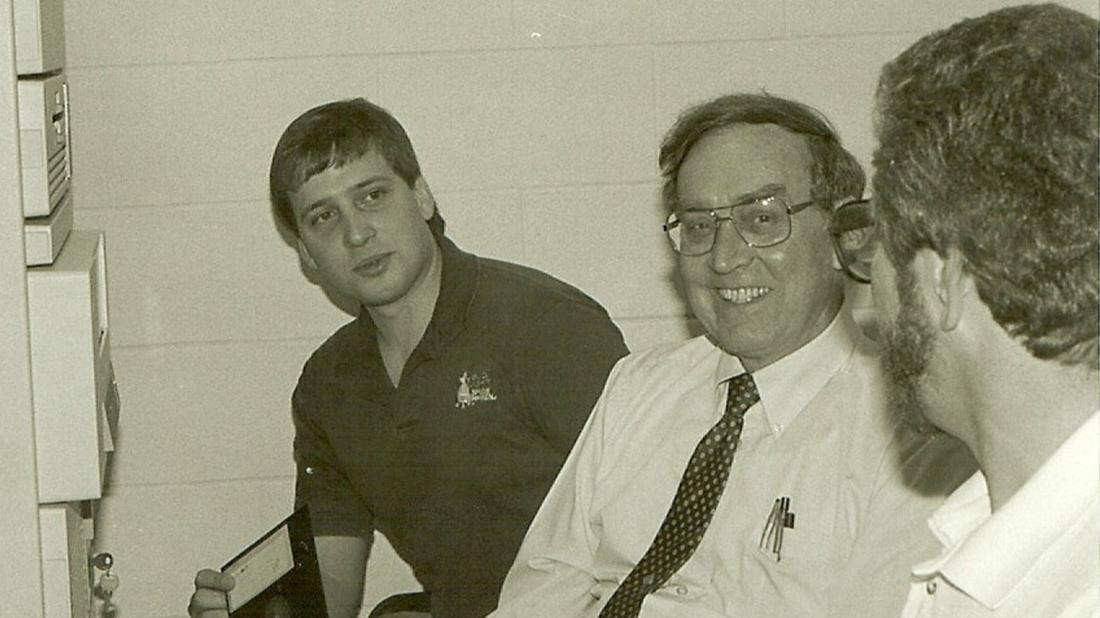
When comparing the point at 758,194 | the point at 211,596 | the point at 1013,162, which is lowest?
the point at 211,596

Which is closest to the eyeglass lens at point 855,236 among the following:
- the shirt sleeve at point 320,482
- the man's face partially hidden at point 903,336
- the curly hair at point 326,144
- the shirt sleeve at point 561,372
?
the man's face partially hidden at point 903,336

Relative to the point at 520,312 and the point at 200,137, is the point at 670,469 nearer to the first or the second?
the point at 520,312

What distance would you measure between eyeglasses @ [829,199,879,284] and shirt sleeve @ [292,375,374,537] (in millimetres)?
1299

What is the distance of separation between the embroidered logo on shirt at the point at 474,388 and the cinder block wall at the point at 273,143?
8.7 inches

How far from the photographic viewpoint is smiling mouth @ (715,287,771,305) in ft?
6.77

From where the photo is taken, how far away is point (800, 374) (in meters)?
2.05

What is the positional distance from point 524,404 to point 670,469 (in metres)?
0.47

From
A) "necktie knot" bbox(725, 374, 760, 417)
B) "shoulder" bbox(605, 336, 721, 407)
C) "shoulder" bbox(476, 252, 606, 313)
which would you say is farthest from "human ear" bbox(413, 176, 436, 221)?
"necktie knot" bbox(725, 374, 760, 417)

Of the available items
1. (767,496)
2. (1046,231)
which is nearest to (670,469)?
(767,496)

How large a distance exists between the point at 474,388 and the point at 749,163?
686mm

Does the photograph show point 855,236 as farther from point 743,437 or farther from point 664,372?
point 664,372

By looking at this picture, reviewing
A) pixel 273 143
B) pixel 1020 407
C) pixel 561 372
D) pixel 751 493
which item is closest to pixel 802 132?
pixel 751 493

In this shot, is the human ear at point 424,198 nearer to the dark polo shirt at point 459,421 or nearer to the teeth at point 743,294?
the dark polo shirt at point 459,421

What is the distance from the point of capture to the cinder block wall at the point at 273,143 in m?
2.52
